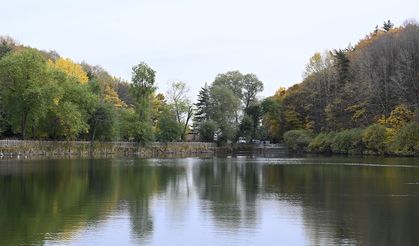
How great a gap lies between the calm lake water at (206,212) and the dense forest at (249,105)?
127ft

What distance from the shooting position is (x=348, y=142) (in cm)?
8431

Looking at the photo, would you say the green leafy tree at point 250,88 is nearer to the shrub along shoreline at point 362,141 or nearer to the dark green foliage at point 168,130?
the shrub along shoreline at point 362,141

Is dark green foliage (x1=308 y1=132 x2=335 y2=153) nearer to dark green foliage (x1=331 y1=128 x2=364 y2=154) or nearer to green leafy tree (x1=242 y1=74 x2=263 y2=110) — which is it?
dark green foliage (x1=331 y1=128 x2=364 y2=154)

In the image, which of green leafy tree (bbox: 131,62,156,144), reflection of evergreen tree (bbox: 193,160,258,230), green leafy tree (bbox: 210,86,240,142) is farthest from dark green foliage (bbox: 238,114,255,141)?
reflection of evergreen tree (bbox: 193,160,258,230)

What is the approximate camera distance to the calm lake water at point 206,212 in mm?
14125

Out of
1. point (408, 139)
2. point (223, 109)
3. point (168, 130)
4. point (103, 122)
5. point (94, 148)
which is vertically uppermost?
point (223, 109)

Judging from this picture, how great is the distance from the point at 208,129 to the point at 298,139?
52.4 ft

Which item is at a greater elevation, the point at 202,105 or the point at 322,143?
the point at 202,105

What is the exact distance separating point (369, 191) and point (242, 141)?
280ft

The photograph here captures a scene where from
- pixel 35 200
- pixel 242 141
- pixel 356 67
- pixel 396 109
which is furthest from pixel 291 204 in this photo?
pixel 242 141

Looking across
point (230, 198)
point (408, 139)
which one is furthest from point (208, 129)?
point (230, 198)

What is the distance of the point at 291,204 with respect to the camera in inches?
829

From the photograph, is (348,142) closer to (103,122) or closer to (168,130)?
(168,130)

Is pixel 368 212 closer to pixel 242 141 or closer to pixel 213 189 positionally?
pixel 213 189
